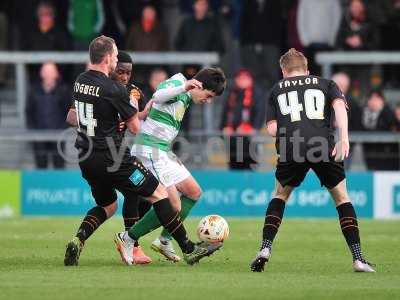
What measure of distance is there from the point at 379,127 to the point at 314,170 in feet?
31.9

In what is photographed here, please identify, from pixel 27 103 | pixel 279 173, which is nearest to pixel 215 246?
pixel 279 173

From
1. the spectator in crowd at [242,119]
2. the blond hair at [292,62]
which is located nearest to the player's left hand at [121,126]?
the blond hair at [292,62]

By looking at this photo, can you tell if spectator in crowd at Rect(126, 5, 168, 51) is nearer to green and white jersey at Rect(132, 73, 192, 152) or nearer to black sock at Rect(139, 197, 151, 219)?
black sock at Rect(139, 197, 151, 219)

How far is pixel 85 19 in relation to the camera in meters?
22.7

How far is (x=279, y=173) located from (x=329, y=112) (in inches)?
30.7

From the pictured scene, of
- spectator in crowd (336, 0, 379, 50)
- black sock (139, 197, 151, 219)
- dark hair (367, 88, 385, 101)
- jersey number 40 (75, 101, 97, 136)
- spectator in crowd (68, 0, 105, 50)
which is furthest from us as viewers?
spectator in crowd (68, 0, 105, 50)

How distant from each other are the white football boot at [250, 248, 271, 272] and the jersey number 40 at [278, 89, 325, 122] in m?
1.31

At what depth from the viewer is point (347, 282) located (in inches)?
422

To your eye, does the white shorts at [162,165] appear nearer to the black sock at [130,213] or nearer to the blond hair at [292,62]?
the black sock at [130,213]

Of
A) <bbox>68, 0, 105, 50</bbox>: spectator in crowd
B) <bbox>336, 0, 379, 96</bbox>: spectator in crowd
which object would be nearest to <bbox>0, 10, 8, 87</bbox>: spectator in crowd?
<bbox>68, 0, 105, 50</bbox>: spectator in crowd

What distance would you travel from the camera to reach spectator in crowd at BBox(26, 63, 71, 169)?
Answer: 2131 cm

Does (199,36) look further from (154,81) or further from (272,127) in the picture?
(272,127)

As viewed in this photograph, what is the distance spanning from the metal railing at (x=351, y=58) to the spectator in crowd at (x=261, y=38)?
0.87 meters

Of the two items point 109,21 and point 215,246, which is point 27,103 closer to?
point 109,21
